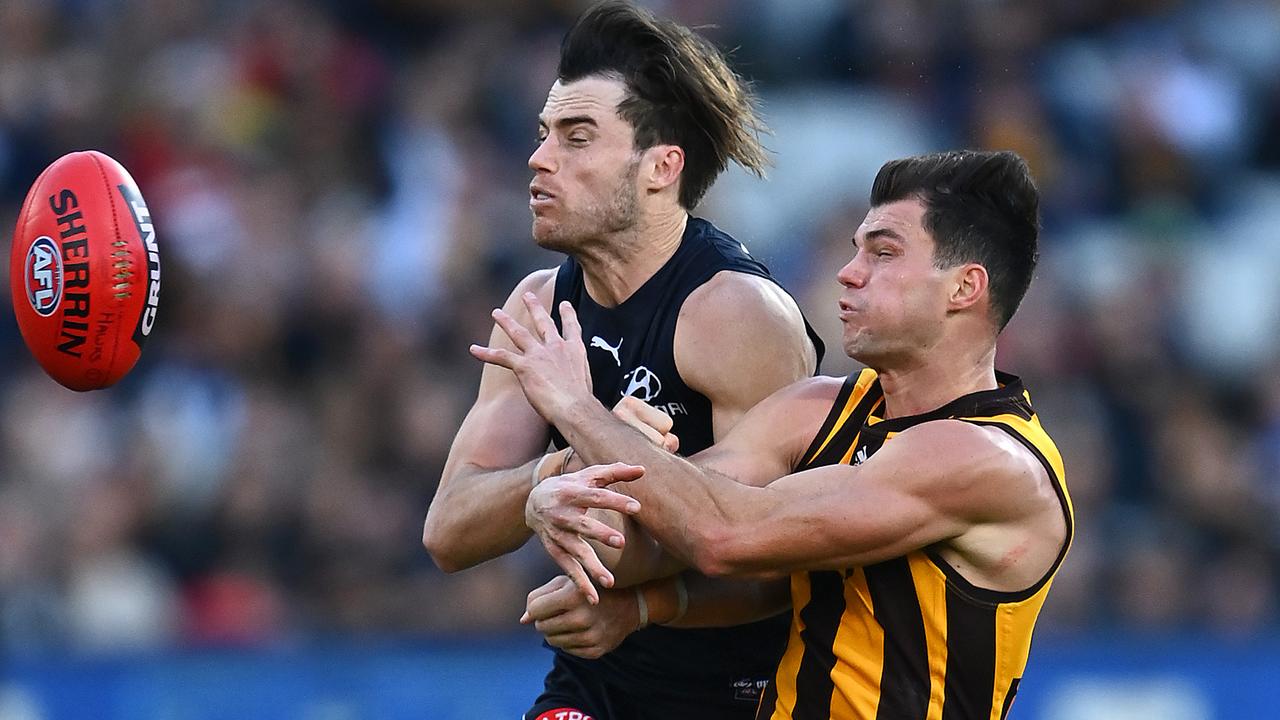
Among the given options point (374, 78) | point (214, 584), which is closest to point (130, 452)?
point (214, 584)

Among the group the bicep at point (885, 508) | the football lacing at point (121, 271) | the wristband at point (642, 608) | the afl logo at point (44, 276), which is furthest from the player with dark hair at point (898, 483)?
the afl logo at point (44, 276)

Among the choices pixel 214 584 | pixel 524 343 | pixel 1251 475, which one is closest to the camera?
pixel 524 343

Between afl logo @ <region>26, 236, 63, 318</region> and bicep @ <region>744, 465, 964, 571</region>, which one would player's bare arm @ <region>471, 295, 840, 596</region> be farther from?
afl logo @ <region>26, 236, 63, 318</region>

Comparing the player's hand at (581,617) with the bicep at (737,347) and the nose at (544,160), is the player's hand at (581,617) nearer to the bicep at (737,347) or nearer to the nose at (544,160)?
the bicep at (737,347)

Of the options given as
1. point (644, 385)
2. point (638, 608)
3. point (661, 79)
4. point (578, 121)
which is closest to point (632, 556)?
point (638, 608)

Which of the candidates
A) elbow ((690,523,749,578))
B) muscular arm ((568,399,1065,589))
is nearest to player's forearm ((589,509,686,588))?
muscular arm ((568,399,1065,589))

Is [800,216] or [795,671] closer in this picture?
[795,671]

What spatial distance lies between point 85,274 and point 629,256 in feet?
4.79

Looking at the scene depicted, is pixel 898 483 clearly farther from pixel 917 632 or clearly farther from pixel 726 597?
pixel 726 597

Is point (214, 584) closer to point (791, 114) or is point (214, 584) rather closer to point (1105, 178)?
point (791, 114)

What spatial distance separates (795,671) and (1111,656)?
4.26m

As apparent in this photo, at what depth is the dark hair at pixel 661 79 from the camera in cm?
533

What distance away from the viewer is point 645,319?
5.23 metres

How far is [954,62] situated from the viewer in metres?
11.8
